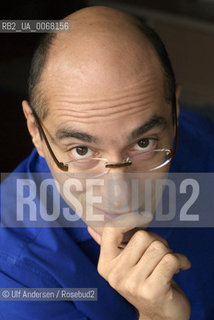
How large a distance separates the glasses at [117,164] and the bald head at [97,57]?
108 millimetres

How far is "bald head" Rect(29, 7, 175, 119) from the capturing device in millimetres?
978

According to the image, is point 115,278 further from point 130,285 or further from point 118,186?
point 118,186

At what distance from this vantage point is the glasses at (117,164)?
1033mm

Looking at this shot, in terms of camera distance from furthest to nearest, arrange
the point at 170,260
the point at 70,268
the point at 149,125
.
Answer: the point at 70,268 < the point at 149,125 < the point at 170,260

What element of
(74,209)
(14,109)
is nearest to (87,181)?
(74,209)

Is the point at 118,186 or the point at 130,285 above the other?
the point at 118,186

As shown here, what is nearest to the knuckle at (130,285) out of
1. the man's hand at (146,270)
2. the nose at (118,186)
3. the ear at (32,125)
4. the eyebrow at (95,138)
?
the man's hand at (146,270)

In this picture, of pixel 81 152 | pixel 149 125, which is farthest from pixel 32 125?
pixel 149 125

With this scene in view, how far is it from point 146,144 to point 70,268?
0.32 metres

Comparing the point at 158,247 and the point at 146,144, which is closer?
the point at 158,247

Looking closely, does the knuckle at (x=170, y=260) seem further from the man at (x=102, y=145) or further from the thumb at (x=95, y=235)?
the thumb at (x=95, y=235)

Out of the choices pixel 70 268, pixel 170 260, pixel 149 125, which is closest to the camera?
pixel 170 260

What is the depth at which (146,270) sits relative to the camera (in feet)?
3.10

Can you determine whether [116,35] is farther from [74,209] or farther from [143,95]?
[74,209]
